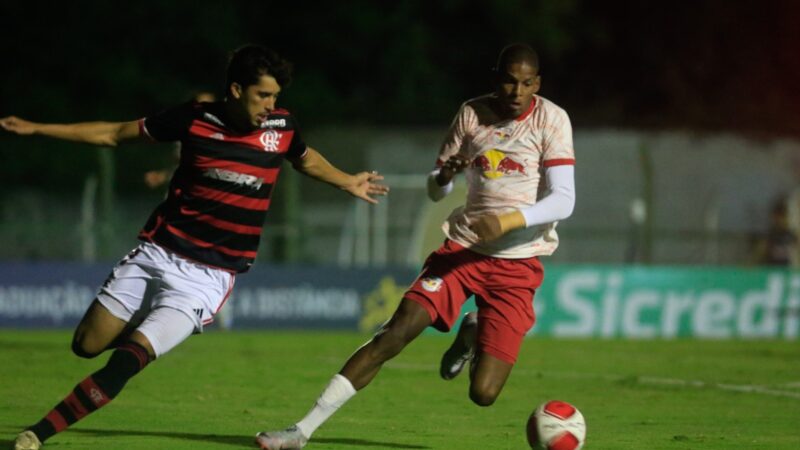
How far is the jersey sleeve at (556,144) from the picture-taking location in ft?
30.3

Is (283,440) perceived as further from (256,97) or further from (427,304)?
(256,97)

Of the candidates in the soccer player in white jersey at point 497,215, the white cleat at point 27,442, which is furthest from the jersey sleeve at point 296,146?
the white cleat at point 27,442

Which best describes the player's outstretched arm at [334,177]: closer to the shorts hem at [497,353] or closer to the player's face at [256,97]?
the player's face at [256,97]

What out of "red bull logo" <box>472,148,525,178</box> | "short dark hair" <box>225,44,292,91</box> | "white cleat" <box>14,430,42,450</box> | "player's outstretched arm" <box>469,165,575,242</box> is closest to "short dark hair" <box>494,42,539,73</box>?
"red bull logo" <box>472,148,525,178</box>

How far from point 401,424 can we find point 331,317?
10708mm

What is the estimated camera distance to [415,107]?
3631 centimetres

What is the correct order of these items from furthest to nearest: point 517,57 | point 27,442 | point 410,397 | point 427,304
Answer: point 410,397
point 427,304
point 517,57
point 27,442

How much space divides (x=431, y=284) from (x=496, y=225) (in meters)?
0.78

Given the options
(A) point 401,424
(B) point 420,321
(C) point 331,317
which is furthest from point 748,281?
(B) point 420,321

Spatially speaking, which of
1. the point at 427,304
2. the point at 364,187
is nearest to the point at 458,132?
the point at 364,187

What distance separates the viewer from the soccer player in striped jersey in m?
8.74

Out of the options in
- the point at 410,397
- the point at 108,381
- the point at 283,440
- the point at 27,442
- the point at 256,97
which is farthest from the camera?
the point at 410,397

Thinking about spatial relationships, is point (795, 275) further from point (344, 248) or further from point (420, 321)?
point (420, 321)

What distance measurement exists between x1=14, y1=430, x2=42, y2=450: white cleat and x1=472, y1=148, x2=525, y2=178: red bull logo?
10.3 feet
